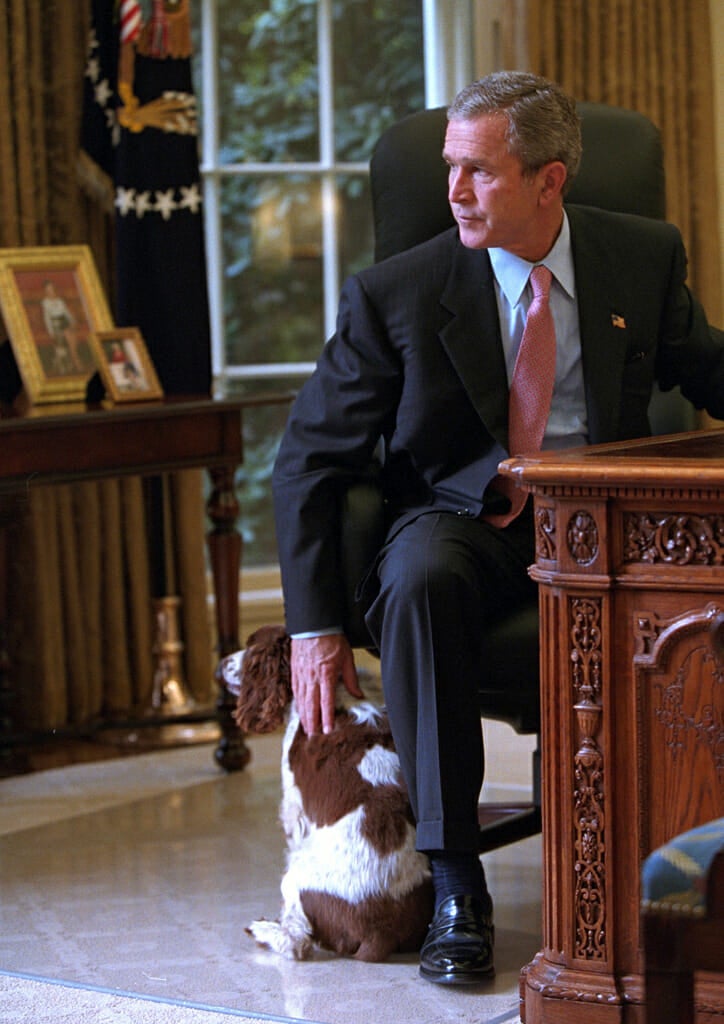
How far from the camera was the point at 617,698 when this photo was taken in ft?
6.60

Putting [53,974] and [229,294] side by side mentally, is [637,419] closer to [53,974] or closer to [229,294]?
[53,974]

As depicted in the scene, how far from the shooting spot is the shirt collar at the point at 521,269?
254cm

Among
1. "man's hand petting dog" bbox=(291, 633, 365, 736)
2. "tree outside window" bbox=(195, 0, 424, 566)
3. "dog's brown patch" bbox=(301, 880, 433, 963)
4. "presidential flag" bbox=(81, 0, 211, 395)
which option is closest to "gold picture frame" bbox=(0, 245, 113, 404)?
"presidential flag" bbox=(81, 0, 211, 395)

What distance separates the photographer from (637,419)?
2602 mm

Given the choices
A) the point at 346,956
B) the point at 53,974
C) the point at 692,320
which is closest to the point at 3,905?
the point at 53,974

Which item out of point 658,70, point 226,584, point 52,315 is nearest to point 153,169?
point 52,315

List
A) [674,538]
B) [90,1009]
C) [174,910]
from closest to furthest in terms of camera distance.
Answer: [674,538] < [90,1009] < [174,910]

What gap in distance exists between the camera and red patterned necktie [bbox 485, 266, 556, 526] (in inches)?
98.0

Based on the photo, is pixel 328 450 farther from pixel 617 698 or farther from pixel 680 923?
pixel 680 923

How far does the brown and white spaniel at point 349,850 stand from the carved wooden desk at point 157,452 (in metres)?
0.96

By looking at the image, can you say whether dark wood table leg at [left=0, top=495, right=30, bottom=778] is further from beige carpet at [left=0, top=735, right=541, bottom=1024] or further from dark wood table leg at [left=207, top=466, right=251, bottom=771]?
dark wood table leg at [left=207, top=466, right=251, bottom=771]

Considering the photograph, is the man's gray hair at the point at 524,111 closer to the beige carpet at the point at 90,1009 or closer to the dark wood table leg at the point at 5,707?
the beige carpet at the point at 90,1009

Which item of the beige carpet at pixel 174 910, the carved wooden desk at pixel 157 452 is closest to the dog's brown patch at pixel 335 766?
the beige carpet at pixel 174 910

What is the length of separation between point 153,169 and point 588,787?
2.21m
